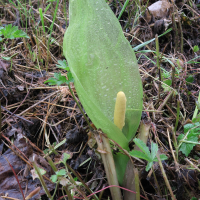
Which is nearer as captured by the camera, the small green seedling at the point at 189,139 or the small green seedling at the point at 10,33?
the small green seedling at the point at 189,139

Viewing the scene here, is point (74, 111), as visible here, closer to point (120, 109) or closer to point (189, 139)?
point (120, 109)

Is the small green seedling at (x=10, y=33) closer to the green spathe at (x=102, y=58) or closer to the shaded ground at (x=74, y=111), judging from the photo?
the shaded ground at (x=74, y=111)

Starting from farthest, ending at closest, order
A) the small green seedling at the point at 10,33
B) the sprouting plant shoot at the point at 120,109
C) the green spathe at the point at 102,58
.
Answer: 1. the small green seedling at the point at 10,33
2. the green spathe at the point at 102,58
3. the sprouting plant shoot at the point at 120,109

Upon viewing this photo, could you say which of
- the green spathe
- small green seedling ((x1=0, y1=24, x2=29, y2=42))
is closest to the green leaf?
the green spathe

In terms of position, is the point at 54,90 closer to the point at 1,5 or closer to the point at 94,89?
the point at 94,89

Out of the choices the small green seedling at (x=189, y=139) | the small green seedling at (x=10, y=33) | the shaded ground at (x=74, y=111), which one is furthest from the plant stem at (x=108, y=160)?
the small green seedling at (x=10, y=33)

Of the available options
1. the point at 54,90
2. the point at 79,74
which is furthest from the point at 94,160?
the point at 54,90
